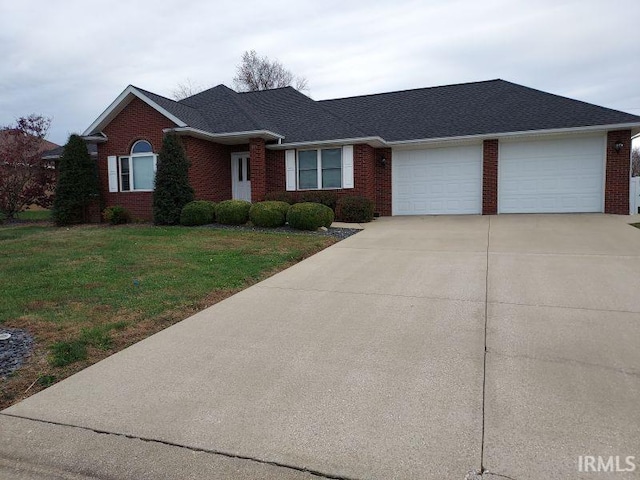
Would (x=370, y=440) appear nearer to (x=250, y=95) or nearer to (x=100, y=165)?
(x=100, y=165)

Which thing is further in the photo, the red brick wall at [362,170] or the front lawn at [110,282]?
the red brick wall at [362,170]

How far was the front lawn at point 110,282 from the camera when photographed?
177 inches

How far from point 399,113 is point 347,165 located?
426 centimetres

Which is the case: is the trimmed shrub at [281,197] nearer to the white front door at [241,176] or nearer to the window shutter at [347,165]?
the white front door at [241,176]

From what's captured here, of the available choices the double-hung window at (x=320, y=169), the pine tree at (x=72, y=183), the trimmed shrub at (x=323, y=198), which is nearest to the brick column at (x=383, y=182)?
the double-hung window at (x=320, y=169)

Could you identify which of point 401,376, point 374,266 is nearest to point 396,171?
point 374,266

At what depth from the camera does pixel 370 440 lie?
287 cm

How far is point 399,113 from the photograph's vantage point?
1877 cm

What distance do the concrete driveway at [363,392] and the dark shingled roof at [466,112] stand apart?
10.5 meters

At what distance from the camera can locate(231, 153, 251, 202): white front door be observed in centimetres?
1806

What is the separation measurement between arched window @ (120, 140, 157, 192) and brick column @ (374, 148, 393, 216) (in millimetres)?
8175

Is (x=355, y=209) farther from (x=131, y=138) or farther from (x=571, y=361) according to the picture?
(x=571, y=361)

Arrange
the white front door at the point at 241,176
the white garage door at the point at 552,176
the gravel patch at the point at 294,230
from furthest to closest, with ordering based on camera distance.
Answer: the white front door at the point at 241,176 → the white garage door at the point at 552,176 → the gravel patch at the point at 294,230

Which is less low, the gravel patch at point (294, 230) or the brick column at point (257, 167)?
the brick column at point (257, 167)
